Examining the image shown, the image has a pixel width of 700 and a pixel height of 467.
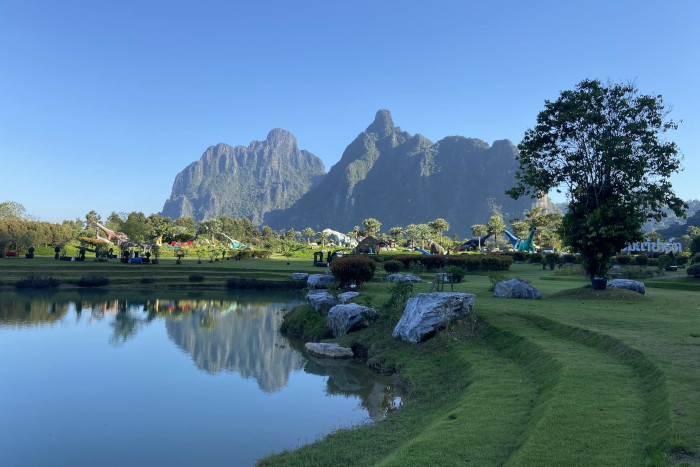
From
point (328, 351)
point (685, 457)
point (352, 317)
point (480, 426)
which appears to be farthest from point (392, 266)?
point (685, 457)

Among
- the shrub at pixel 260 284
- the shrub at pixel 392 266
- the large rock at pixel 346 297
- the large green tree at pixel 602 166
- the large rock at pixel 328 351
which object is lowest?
the large rock at pixel 328 351

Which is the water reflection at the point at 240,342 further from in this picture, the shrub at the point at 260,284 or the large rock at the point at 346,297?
the shrub at the point at 260,284

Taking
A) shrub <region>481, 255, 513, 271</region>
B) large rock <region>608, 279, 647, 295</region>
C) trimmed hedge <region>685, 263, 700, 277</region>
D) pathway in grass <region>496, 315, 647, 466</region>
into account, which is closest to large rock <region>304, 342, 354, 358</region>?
pathway in grass <region>496, 315, 647, 466</region>

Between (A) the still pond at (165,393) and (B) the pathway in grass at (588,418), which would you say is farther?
(A) the still pond at (165,393)

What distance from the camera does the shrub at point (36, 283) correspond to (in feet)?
141

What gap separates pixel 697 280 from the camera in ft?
103

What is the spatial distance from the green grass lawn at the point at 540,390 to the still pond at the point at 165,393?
1.88 metres

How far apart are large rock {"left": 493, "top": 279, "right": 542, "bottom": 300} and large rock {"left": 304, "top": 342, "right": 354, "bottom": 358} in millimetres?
9239

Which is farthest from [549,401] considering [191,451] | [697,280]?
[697,280]

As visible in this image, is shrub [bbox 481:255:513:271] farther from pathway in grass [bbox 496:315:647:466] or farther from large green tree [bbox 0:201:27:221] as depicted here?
large green tree [bbox 0:201:27:221]

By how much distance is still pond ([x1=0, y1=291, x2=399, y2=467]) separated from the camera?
448 inches

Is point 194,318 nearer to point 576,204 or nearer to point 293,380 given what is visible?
point 293,380

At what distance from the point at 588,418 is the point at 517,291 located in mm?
16724

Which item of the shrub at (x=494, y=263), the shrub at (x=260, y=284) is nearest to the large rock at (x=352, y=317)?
the shrub at (x=260, y=284)
